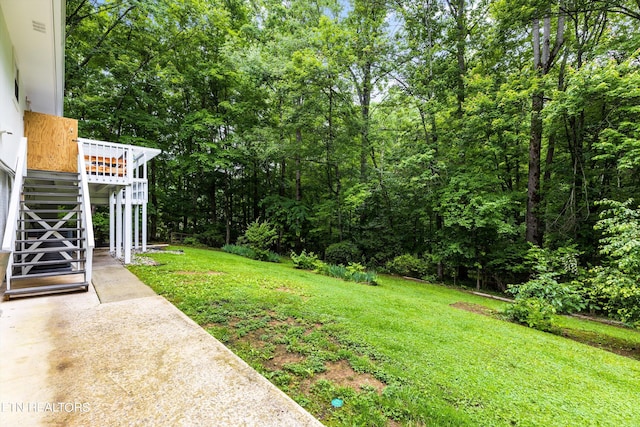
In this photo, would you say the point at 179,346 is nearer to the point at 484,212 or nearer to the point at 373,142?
the point at 484,212

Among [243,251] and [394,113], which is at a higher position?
[394,113]

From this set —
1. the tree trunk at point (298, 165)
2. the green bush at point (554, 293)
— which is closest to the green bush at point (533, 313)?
the green bush at point (554, 293)

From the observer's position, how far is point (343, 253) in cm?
1145

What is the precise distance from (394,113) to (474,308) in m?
10.3

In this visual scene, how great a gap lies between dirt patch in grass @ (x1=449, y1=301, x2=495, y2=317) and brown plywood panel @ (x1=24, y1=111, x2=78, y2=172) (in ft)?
31.3

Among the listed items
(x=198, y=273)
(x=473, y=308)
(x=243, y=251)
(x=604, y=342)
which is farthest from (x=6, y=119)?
(x=604, y=342)

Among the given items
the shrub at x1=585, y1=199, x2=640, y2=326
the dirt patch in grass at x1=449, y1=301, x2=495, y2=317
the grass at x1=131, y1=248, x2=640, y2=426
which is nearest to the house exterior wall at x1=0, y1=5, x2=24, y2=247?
the grass at x1=131, y1=248, x2=640, y2=426

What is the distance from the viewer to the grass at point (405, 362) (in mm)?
2117

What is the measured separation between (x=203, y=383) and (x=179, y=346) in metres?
0.70

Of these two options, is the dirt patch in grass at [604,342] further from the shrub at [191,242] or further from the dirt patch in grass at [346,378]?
the shrub at [191,242]

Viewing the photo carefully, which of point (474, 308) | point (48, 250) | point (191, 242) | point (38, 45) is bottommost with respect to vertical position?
point (474, 308)

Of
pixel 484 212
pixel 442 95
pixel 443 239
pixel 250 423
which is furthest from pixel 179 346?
pixel 442 95

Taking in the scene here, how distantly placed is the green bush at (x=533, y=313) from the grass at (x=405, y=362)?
358 mm

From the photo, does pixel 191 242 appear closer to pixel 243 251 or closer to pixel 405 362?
pixel 243 251
